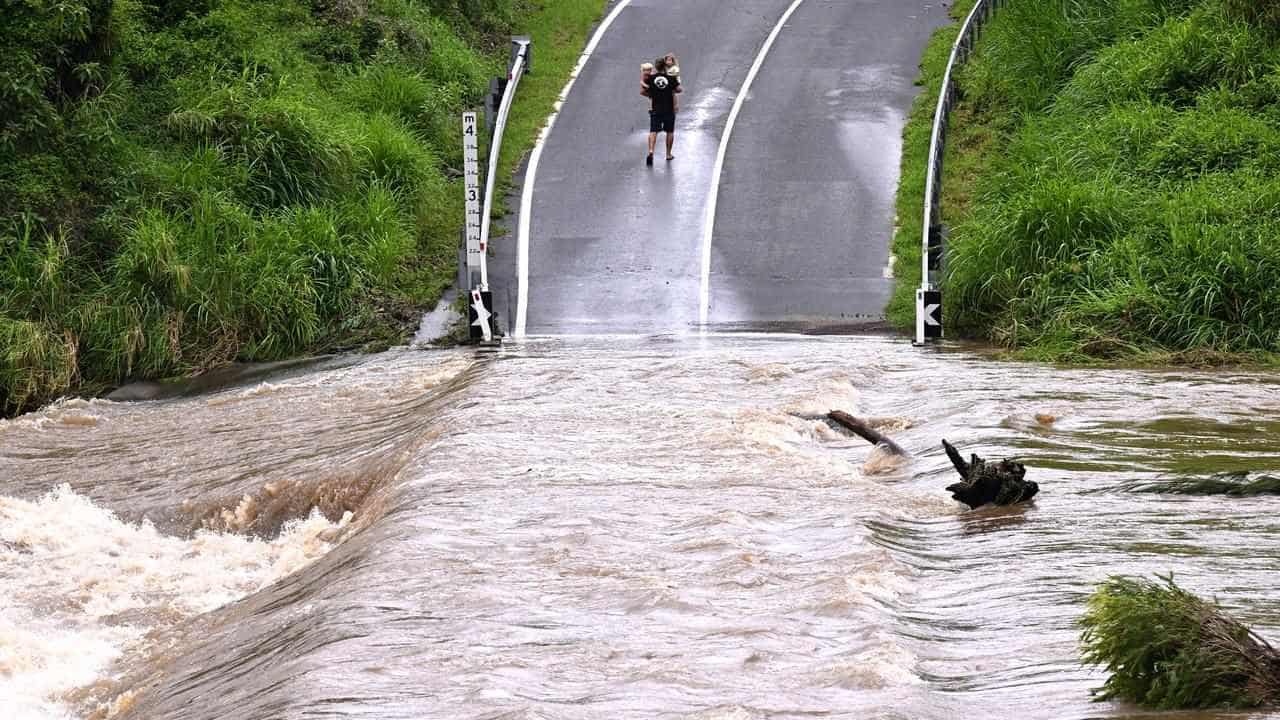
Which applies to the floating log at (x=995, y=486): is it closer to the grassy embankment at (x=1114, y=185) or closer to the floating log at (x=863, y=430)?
the floating log at (x=863, y=430)

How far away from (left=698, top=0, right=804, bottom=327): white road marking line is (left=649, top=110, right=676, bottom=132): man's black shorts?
36.2 inches

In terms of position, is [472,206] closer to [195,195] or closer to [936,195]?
[195,195]

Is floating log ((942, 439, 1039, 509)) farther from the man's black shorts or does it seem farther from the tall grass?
the man's black shorts

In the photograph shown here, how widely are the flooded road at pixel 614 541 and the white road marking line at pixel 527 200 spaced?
3.09 meters

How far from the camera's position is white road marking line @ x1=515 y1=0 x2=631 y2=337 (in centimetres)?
1920

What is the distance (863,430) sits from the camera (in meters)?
12.4

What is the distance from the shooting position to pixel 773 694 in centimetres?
682

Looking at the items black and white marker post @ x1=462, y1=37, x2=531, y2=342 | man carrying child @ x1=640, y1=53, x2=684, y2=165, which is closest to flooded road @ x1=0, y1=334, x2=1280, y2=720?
black and white marker post @ x1=462, y1=37, x2=531, y2=342

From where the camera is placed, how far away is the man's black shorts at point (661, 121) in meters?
22.9

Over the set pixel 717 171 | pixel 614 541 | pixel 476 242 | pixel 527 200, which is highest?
pixel 717 171

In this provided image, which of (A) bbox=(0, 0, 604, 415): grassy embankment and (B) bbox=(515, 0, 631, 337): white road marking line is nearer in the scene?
(A) bbox=(0, 0, 604, 415): grassy embankment

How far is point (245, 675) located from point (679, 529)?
295 cm

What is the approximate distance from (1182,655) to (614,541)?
4039mm

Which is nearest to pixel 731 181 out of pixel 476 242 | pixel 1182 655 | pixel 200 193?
pixel 476 242
